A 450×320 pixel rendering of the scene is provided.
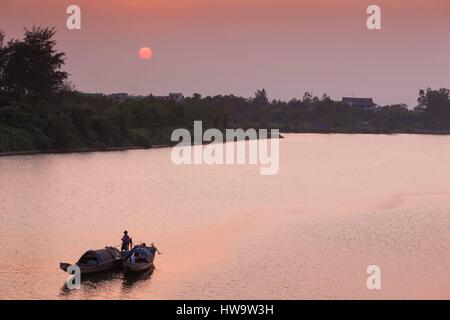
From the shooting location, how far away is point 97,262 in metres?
32.3

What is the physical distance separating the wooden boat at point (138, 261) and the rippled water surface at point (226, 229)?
574 mm

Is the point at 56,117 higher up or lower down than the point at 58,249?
higher up

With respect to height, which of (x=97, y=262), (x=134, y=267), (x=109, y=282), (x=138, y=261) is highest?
(x=97, y=262)

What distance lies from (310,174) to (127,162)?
73.5ft

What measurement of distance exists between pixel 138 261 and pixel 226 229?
44.8 feet

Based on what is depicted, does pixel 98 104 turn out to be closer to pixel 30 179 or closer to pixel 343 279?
pixel 30 179

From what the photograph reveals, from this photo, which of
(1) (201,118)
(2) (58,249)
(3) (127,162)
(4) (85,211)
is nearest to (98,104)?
(1) (201,118)

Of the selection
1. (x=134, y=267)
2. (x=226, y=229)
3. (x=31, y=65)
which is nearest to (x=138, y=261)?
(x=134, y=267)

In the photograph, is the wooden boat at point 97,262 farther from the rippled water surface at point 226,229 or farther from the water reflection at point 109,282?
the rippled water surface at point 226,229

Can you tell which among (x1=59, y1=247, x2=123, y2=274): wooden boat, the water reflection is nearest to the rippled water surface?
the water reflection

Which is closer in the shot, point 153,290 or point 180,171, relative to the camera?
point 153,290

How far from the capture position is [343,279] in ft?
112

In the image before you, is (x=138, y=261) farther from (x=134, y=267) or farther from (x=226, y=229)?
(x=226, y=229)

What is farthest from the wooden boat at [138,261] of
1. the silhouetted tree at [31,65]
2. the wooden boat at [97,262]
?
the silhouetted tree at [31,65]
